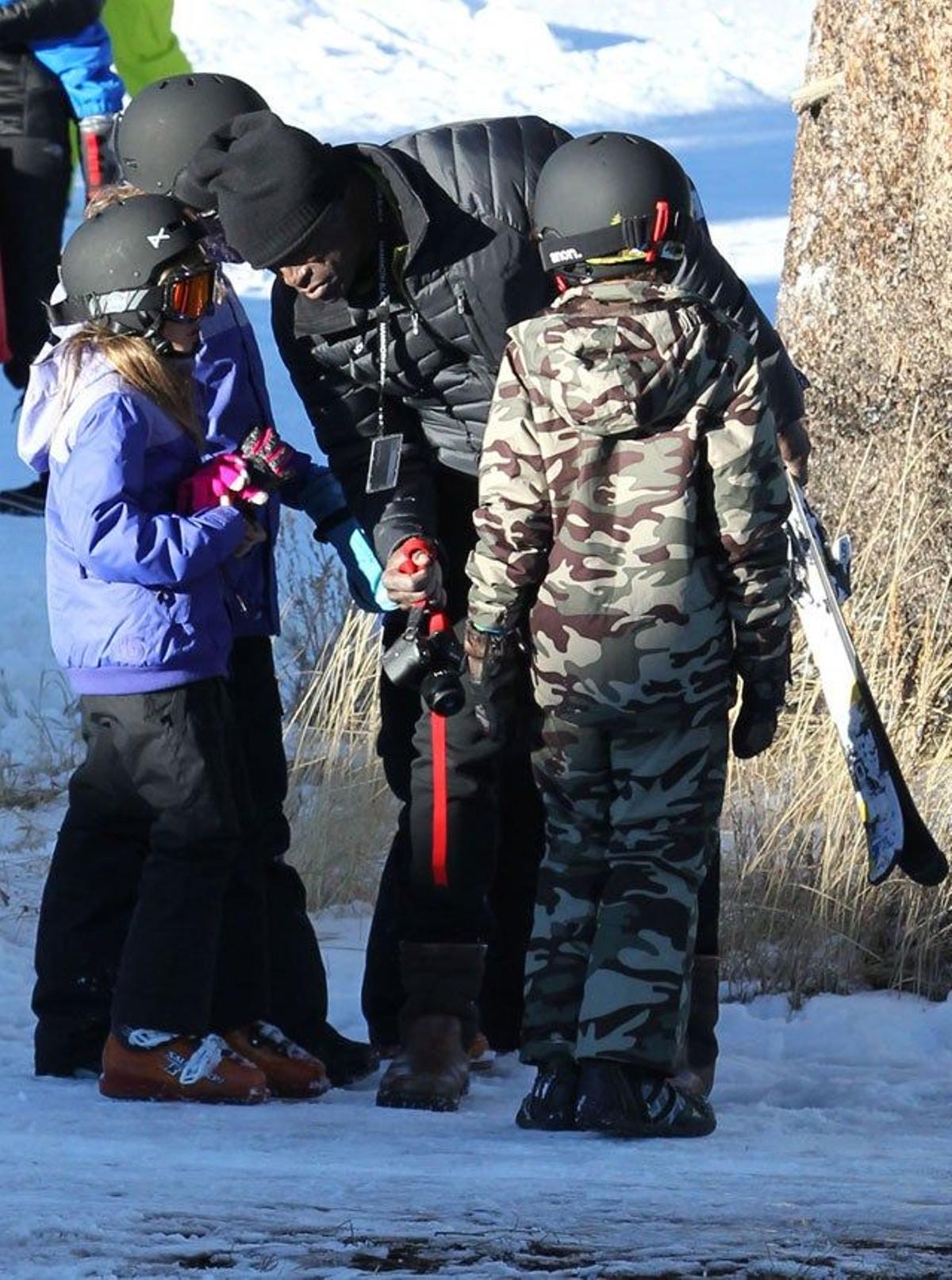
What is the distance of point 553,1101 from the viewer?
4035 mm

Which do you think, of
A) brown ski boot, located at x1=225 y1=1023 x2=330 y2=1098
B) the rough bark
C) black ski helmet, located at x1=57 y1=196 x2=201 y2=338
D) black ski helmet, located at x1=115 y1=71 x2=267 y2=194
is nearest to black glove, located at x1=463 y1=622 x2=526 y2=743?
brown ski boot, located at x1=225 y1=1023 x2=330 y2=1098

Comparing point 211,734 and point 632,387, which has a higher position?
point 632,387

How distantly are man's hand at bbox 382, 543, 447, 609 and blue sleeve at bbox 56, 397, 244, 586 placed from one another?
28 cm

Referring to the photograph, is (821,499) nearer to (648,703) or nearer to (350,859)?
(350,859)

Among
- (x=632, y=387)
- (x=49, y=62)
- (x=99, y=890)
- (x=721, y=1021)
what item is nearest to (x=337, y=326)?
(x=632, y=387)

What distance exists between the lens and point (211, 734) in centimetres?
427

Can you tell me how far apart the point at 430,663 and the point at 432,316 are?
63cm

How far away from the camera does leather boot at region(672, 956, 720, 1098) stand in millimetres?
4379

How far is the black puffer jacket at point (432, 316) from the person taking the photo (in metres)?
4.29

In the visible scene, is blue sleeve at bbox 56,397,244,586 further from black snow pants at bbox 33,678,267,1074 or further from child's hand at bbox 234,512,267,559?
black snow pants at bbox 33,678,267,1074

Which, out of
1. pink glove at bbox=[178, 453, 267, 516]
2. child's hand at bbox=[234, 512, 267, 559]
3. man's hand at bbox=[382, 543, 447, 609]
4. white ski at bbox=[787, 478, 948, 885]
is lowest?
white ski at bbox=[787, 478, 948, 885]

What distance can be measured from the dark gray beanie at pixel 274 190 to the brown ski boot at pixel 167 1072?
1356 millimetres

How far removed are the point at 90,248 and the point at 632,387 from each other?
3.50ft

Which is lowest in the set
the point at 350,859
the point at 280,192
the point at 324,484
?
the point at 350,859
